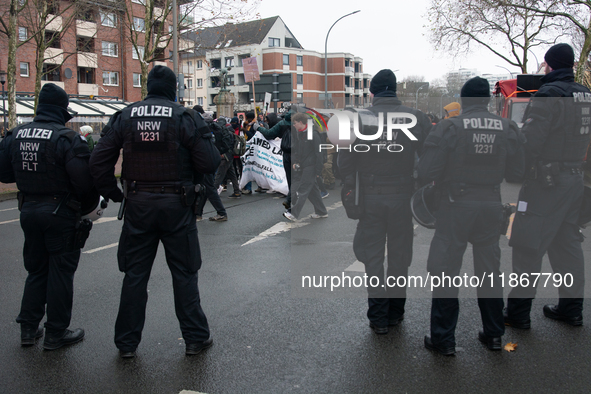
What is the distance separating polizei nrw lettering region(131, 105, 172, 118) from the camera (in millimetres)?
3520

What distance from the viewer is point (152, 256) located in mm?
3730

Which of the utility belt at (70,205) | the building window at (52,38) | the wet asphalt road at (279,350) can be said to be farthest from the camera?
the building window at (52,38)

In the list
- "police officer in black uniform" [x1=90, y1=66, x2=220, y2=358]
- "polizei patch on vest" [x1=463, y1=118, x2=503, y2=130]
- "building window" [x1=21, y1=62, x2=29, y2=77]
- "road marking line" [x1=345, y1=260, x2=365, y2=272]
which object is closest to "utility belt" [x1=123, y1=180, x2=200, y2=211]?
"police officer in black uniform" [x1=90, y1=66, x2=220, y2=358]

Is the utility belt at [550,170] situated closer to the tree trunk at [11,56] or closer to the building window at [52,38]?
the tree trunk at [11,56]

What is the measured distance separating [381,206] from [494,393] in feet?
4.84

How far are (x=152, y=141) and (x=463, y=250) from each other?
91.1 inches

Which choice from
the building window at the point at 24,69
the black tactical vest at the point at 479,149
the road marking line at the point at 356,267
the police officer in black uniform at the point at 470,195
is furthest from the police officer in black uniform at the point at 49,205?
the building window at the point at 24,69

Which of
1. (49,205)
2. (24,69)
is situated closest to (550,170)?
(49,205)

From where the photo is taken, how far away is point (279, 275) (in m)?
5.63

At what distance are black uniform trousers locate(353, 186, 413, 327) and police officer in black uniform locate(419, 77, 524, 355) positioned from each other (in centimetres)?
31

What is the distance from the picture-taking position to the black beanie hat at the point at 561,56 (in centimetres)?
397

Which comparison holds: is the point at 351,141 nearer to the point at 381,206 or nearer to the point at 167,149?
the point at 381,206

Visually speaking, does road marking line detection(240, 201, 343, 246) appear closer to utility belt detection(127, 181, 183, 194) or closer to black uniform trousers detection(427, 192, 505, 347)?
utility belt detection(127, 181, 183, 194)

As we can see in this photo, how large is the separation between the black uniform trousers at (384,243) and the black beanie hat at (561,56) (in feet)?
4.94
